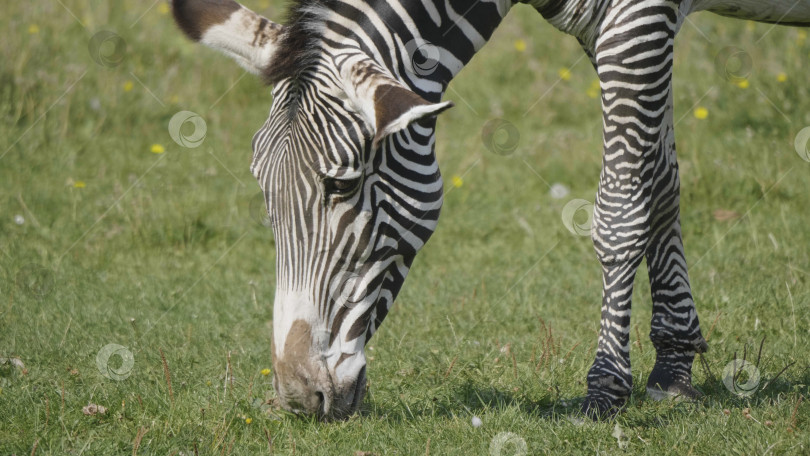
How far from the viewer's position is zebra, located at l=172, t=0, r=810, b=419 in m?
3.12

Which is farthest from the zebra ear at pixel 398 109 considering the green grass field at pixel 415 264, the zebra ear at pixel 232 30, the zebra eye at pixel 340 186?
the green grass field at pixel 415 264

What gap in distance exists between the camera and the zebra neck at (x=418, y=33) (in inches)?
131

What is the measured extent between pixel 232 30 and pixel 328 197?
2.86 feet

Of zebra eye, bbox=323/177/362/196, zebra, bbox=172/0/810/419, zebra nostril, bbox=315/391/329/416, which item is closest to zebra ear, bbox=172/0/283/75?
zebra, bbox=172/0/810/419

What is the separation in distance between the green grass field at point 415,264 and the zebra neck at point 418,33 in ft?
5.03

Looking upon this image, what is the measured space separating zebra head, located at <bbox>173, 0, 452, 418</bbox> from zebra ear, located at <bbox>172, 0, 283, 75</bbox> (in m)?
0.01

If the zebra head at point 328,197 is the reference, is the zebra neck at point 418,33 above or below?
above

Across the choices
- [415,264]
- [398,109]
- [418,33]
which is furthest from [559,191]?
[398,109]

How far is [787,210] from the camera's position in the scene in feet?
21.9

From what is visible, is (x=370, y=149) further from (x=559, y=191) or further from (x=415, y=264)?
(x=559, y=191)

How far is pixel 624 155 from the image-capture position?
3.73 metres

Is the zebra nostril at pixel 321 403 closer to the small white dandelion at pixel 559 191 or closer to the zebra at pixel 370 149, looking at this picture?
the zebra at pixel 370 149

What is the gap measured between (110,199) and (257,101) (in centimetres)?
268

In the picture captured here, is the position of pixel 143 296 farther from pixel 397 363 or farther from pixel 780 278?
pixel 780 278
